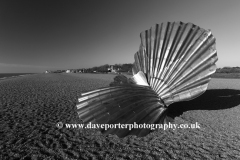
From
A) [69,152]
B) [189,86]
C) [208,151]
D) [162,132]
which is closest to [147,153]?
[162,132]

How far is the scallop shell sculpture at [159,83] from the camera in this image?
8.55 ft

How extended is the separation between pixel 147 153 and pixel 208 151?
3.58 ft

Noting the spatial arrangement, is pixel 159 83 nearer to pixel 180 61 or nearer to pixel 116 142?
pixel 180 61

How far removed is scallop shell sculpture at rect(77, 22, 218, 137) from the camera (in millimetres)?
2605

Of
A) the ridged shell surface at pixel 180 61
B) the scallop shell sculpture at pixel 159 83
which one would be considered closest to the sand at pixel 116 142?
the scallop shell sculpture at pixel 159 83

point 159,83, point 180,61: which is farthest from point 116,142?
point 180,61

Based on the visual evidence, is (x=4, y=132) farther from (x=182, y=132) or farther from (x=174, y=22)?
(x=174, y=22)

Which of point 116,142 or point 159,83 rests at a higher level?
point 159,83

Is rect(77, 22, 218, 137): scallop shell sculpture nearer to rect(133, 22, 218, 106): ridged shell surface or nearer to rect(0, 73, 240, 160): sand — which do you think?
rect(133, 22, 218, 106): ridged shell surface

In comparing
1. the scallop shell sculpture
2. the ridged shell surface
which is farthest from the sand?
the ridged shell surface

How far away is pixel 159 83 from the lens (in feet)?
11.2

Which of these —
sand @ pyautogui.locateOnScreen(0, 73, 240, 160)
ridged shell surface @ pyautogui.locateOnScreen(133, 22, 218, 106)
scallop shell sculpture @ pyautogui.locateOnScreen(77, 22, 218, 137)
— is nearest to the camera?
sand @ pyautogui.locateOnScreen(0, 73, 240, 160)

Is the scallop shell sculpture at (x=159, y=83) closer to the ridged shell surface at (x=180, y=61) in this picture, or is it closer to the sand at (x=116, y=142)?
the ridged shell surface at (x=180, y=61)

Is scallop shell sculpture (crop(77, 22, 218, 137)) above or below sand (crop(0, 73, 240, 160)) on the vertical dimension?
above
